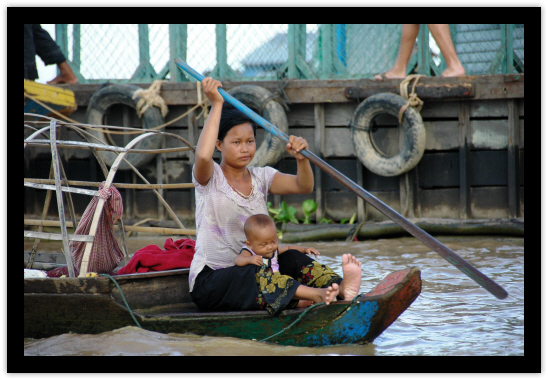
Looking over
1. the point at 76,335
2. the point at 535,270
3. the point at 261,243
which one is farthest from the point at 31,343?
the point at 535,270

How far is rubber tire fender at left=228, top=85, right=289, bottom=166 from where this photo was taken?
21.2ft

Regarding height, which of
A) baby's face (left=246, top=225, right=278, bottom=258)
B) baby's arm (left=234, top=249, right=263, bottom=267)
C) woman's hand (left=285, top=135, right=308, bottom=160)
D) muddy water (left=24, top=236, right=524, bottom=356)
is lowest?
muddy water (left=24, top=236, right=524, bottom=356)

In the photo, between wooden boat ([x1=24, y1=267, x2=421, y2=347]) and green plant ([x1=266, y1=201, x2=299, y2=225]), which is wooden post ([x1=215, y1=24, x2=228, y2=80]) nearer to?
green plant ([x1=266, y1=201, x2=299, y2=225])

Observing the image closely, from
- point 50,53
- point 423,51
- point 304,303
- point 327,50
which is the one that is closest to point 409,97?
point 423,51

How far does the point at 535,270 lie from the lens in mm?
2705

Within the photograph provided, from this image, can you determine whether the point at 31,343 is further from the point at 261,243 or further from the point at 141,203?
the point at 141,203

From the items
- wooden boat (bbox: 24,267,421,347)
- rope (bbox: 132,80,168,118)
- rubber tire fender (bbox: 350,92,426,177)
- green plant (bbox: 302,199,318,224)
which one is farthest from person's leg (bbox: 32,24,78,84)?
wooden boat (bbox: 24,267,421,347)

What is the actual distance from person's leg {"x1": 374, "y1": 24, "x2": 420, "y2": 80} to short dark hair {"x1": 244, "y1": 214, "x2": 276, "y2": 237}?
3956 millimetres

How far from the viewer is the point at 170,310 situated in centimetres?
325

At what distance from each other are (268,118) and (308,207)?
1.12m

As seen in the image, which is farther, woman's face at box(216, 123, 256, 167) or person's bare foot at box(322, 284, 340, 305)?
woman's face at box(216, 123, 256, 167)

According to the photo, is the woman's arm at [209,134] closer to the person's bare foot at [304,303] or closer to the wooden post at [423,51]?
the person's bare foot at [304,303]

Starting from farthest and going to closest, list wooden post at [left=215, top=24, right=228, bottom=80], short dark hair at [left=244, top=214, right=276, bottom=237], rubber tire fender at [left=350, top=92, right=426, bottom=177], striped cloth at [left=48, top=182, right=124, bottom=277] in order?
wooden post at [left=215, top=24, right=228, bottom=80]
rubber tire fender at [left=350, top=92, right=426, bottom=177]
striped cloth at [left=48, top=182, right=124, bottom=277]
short dark hair at [left=244, top=214, right=276, bottom=237]

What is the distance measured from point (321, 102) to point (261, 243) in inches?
154
